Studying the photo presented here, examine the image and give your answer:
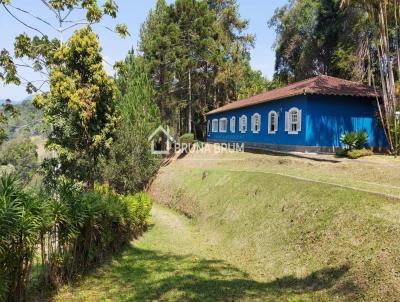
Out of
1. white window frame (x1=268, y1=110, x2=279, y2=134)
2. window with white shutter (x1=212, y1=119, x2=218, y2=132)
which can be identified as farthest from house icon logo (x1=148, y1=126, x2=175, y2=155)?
white window frame (x1=268, y1=110, x2=279, y2=134)

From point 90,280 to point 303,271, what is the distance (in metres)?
5.69

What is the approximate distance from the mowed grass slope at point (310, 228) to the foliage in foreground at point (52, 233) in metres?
4.36

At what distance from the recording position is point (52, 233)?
27.2ft

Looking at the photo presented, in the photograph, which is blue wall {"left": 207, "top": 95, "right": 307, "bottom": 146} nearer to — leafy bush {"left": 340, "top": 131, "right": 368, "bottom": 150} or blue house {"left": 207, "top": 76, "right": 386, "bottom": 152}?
blue house {"left": 207, "top": 76, "right": 386, "bottom": 152}

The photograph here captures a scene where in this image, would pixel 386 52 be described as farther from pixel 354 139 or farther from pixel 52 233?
pixel 52 233

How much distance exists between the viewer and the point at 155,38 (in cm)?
3944

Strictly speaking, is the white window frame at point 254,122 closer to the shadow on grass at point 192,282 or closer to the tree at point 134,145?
the tree at point 134,145

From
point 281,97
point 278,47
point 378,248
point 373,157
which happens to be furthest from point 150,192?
point 278,47

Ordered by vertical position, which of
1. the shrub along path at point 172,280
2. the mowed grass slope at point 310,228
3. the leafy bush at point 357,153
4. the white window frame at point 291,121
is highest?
the white window frame at point 291,121

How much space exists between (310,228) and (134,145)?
1828 cm

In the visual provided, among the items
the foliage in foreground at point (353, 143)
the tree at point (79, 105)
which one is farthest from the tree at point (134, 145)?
the foliage in foreground at point (353, 143)

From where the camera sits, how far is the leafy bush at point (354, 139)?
22.3 metres

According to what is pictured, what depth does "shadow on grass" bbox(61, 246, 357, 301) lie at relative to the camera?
8.25m

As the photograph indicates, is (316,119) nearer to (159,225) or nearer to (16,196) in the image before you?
(159,225)
